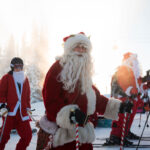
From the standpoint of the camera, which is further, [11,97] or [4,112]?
[11,97]

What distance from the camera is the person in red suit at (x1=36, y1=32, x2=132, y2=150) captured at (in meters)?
2.25

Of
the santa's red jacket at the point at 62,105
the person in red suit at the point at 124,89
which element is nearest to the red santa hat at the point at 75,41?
the santa's red jacket at the point at 62,105

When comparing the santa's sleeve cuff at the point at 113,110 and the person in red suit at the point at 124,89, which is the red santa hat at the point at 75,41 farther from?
the person in red suit at the point at 124,89

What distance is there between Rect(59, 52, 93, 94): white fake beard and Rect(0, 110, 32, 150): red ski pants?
171 cm

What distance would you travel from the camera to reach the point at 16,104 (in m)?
3.85

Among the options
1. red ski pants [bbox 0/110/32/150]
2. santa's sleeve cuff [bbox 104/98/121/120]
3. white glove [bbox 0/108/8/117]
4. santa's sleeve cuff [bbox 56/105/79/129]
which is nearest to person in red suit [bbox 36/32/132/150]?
santa's sleeve cuff [bbox 56/105/79/129]

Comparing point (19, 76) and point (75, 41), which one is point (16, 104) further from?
point (75, 41)

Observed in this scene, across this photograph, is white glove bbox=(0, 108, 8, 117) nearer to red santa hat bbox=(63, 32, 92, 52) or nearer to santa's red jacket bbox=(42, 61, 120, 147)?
santa's red jacket bbox=(42, 61, 120, 147)

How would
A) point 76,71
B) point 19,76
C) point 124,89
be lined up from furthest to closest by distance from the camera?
point 124,89
point 19,76
point 76,71

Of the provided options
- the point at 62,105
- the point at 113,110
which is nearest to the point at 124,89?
the point at 113,110

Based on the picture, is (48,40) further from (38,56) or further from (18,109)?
(18,109)

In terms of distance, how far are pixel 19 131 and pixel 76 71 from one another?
6.05 ft

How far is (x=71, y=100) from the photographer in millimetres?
2336

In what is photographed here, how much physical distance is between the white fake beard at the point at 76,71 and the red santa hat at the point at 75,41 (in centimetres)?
10
